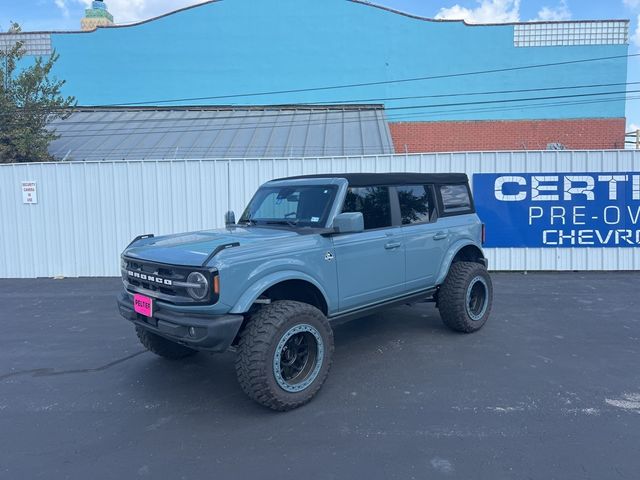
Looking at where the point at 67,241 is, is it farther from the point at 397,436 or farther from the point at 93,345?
the point at 397,436

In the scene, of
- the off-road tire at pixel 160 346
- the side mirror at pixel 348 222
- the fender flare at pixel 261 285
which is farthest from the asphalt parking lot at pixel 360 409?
the side mirror at pixel 348 222

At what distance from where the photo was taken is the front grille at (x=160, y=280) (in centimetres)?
369

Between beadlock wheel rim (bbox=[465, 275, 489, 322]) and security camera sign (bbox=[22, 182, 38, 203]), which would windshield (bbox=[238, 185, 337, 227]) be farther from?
security camera sign (bbox=[22, 182, 38, 203])

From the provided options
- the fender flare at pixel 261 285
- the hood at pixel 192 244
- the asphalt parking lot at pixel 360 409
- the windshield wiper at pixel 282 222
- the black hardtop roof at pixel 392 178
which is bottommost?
the asphalt parking lot at pixel 360 409

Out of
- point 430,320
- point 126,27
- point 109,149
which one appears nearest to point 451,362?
point 430,320

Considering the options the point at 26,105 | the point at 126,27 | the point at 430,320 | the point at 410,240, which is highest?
the point at 126,27

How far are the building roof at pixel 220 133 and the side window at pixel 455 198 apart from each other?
302 inches

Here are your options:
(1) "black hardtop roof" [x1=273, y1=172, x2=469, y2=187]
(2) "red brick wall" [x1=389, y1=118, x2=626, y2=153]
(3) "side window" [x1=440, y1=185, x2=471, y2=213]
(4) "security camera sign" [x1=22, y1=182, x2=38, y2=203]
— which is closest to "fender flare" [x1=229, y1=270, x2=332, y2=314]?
(1) "black hardtop roof" [x1=273, y1=172, x2=469, y2=187]

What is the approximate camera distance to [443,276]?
566 cm

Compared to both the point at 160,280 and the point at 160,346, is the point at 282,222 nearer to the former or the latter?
the point at 160,280

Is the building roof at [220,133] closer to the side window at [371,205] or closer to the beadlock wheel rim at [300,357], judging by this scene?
the side window at [371,205]

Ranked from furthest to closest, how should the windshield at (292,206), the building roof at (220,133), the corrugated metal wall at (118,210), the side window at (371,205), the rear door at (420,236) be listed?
the building roof at (220,133) → the corrugated metal wall at (118,210) → the rear door at (420,236) → the side window at (371,205) → the windshield at (292,206)

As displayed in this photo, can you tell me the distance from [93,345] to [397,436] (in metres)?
4.12

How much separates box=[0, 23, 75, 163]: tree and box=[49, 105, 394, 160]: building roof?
781 mm
